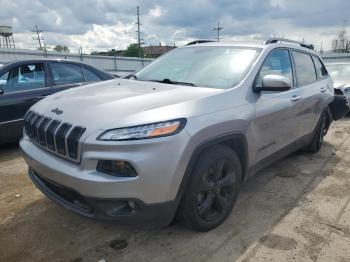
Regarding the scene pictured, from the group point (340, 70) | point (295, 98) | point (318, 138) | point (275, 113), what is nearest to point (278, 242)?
point (275, 113)

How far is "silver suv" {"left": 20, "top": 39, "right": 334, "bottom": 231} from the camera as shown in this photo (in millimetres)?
2559

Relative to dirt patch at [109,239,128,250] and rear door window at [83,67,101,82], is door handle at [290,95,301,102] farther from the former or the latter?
rear door window at [83,67,101,82]

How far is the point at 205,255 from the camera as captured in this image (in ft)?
9.39

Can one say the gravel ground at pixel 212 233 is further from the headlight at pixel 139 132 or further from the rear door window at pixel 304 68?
the rear door window at pixel 304 68

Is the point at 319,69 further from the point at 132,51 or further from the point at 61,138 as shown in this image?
the point at 132,51

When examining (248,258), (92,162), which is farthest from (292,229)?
(92,162)

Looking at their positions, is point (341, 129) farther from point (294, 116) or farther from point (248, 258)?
point (248, 258)

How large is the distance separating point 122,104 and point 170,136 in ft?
1.82

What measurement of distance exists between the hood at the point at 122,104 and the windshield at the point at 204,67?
0.23m

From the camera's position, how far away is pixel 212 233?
319 centimetres

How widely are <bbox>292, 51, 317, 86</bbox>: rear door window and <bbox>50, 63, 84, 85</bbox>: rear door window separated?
393 cm

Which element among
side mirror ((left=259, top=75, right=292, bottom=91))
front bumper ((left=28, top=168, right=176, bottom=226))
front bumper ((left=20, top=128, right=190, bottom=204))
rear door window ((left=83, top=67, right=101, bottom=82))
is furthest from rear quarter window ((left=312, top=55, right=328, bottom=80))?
rear door window ((left=83, top=67, right=101, bottom=82))

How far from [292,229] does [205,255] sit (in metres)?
0.94

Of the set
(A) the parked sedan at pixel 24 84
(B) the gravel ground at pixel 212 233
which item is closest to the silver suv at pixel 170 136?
(B) the gravel ground at pixel 212 233
